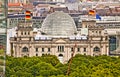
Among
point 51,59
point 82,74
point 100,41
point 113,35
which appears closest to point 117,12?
point 113,35

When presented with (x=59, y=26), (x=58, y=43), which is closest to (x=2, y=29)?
(x=58, y=43)

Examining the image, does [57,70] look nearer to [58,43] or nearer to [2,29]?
[2,29]

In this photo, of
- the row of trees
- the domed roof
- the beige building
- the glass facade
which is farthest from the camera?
the domed roof

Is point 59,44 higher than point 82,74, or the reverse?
point 82,74

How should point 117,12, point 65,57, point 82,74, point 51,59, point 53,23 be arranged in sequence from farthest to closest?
point 117,12 < point 53,23 < point 65,57 < point 51,59 < point 82,74

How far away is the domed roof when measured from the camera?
89.6 meters

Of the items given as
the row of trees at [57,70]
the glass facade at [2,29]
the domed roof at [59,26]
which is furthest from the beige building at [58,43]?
the glass facade at [2,29]

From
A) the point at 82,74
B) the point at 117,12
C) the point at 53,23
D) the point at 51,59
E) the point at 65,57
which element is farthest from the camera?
the point at 117,12

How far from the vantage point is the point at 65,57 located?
3275 inches

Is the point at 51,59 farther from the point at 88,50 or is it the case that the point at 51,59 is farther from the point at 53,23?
the point at 53,23

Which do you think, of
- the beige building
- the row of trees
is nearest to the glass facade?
the row of trees

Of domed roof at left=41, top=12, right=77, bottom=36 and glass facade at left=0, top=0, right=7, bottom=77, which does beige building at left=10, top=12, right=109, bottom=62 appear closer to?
domed roof at left=41, top=12, right=77, bottom=36

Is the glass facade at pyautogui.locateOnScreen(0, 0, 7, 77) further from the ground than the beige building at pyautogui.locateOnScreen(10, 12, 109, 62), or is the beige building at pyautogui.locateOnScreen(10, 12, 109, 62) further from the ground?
the glass facade at pyautogui.locateOnScreen(0, 0, 7, 77)

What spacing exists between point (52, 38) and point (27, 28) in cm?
382
